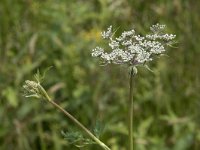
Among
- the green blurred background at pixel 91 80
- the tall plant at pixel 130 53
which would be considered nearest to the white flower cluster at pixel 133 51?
the tall plant at pixel 130 53

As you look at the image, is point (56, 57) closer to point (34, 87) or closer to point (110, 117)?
point (110, 117)

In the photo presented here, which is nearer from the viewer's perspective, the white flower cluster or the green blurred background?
the white flower cluster

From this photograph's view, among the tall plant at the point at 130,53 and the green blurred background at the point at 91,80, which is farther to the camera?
the green blurred background at the point at 91,80

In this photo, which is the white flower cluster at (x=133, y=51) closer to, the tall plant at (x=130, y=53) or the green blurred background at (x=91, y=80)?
the tall plant at (x=130, y=53)

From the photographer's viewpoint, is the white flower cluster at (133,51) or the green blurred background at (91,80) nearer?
the white flower cluster at (133,51)

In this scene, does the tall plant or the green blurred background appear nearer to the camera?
the tall plant

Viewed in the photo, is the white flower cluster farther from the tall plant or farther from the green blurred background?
the green blurred background

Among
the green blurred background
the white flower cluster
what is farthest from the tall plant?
the green blurred background

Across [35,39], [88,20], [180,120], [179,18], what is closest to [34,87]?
[180,120]
